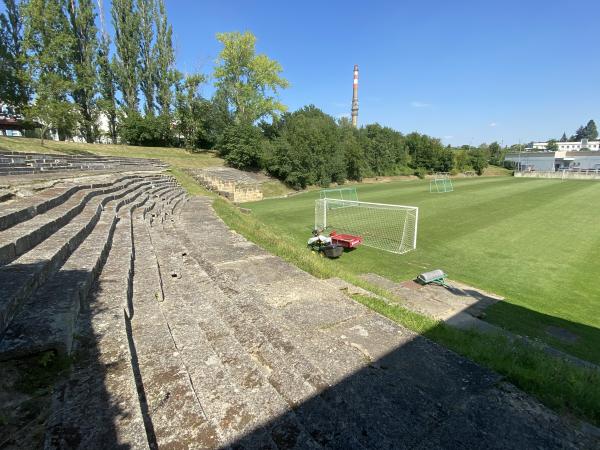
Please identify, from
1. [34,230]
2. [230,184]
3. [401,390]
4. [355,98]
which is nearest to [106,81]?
[230,184]

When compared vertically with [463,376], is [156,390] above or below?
above

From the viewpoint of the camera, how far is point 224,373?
2.61 m

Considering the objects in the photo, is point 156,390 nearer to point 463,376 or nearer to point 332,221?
point 463,376

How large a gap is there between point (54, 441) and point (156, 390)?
75cm

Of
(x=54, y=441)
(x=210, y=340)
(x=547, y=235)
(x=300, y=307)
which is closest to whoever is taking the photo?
(x=54, y=441)

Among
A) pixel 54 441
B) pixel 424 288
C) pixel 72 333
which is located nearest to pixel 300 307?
pixel 72 333

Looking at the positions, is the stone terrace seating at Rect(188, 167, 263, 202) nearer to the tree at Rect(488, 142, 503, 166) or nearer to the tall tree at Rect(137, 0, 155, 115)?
the tall tree at Rect(137, 0, 155, 115)

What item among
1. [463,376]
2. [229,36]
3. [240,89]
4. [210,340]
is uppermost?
[229,36]

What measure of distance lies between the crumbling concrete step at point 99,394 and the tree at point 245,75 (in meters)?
42.9

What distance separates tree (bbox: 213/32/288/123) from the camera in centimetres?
4197

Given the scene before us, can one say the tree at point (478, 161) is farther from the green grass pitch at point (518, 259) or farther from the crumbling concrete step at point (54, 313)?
the crumbling concrete step at point (54, 313)

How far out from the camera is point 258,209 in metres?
24.0

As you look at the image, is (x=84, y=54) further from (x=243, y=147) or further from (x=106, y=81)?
(x=243, y=147)

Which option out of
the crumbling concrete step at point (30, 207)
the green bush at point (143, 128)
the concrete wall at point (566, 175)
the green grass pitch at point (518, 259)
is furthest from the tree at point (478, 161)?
the crumbling concrete step at point (30, 207)
